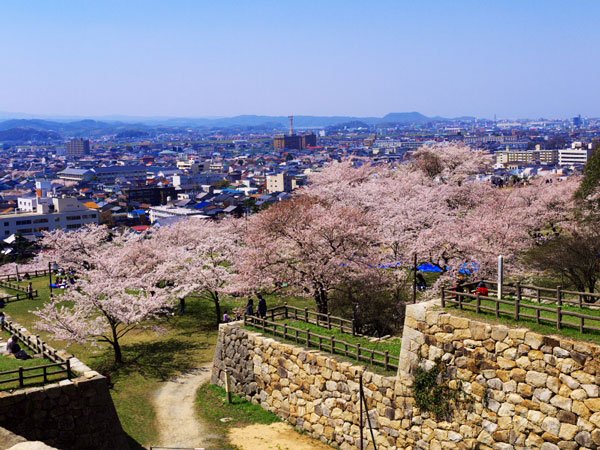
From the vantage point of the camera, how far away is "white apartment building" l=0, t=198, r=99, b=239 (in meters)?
83.9

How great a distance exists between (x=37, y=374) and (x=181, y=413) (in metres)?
4.79

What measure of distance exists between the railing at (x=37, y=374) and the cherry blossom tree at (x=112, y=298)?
7674 millimetres

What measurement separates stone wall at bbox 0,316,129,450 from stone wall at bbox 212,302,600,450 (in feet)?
15.8

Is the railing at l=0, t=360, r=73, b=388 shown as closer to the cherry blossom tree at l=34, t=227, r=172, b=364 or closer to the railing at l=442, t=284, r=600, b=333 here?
the cherry blossom tree at l=34, t=227, r=172, b=364

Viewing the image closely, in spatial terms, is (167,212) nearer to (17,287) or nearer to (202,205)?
(202,205)

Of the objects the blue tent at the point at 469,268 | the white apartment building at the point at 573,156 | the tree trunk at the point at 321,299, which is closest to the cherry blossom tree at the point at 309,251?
the tree trunk at the point at 321,299

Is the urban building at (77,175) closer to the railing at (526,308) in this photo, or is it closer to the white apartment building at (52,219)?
the white apartment building at (52,219)

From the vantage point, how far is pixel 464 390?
1238 centimetres

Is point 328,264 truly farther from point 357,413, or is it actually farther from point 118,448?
point 118,448

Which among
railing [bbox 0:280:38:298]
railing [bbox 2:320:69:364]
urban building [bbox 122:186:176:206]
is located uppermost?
railing [bbox 2:320:69:364]

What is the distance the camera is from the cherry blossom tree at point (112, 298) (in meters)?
21.5

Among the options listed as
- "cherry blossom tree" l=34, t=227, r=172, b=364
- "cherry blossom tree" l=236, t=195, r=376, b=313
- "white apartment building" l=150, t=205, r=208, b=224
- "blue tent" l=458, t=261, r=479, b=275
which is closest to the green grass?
"cherry blossom tree" l=34, t=227, r=172, b=364

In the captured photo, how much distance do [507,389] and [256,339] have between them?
7988 mm

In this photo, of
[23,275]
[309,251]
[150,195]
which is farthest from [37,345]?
[150,195]
